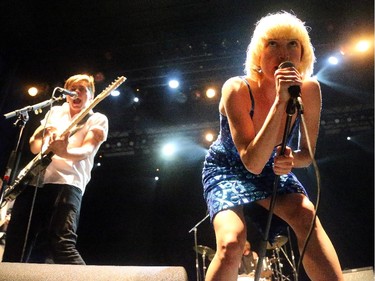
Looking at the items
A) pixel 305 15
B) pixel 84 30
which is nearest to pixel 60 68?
pixel 84 30

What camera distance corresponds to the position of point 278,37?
5.78 feet

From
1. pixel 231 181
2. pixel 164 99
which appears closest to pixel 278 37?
pixel 231 181

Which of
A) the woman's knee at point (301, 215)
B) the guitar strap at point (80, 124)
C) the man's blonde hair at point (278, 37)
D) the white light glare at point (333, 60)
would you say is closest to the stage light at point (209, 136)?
the white light glare at point (333, 60)

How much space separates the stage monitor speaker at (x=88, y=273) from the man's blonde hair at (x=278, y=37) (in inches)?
42.2

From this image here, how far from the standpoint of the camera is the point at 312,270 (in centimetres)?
138

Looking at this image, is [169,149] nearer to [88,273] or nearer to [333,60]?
[333,60]

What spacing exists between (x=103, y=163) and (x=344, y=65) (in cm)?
667

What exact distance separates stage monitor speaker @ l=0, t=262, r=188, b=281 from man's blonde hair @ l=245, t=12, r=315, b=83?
1.07 m

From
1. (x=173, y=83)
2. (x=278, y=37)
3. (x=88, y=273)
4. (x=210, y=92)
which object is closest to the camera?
(x=88, y=273)

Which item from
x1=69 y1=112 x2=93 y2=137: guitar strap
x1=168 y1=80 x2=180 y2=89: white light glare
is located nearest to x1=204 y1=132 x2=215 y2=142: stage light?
x1=168 y1=80 x2=180 y2=89: white light glare

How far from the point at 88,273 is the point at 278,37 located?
55.2 inches

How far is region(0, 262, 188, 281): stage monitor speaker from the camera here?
4.52 ft

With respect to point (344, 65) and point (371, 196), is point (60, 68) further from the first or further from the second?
point (371, 196)

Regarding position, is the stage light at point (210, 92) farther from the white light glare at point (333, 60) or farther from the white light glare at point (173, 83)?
the white light glare at point (333, 60)
